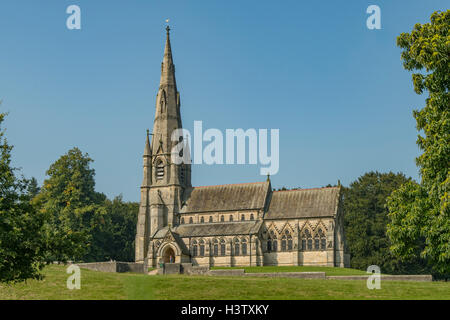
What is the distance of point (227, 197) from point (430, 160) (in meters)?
50.3

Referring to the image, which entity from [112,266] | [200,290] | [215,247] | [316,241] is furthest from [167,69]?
[200,290]

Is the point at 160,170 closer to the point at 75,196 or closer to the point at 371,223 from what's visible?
the point at 75,196

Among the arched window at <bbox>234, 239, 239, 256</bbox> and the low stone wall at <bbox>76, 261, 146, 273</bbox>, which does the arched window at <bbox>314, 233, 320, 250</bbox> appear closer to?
the arched window at <bbox>234, 239, 239, 256</bbox>

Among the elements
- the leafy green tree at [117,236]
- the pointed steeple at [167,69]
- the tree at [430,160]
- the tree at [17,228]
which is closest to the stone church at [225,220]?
the pointed steeple at [167,69]

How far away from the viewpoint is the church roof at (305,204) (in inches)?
2679

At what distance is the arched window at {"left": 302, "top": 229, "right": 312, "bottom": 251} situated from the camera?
67375 mm

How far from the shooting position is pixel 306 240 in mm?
67750

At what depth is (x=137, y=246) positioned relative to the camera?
7538 centimetres

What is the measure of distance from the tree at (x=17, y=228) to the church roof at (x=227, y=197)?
48.4 meters

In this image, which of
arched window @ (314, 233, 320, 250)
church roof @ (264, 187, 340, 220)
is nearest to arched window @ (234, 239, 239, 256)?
church roof @ (264, 187, 340, 220)

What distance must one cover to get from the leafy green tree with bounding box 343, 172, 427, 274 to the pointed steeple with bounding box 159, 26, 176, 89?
3223cm
